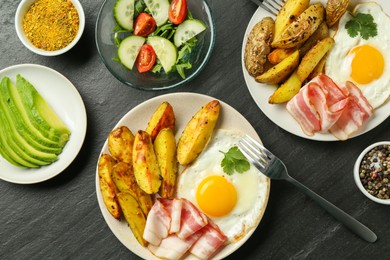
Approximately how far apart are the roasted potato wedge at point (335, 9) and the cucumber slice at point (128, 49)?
3.41 ft

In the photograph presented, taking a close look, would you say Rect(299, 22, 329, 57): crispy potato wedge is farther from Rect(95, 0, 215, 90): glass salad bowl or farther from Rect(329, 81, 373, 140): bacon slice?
Rect(95, 0, 215, 90): glass salad bowl

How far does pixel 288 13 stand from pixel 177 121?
0.86m

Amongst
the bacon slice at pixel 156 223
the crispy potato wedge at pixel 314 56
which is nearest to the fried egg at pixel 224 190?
the bacon slice at pixel 156 223

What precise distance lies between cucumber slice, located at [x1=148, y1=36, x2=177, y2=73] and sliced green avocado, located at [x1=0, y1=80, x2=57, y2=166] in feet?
2.76

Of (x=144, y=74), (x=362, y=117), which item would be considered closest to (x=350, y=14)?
(x=362, y=117)

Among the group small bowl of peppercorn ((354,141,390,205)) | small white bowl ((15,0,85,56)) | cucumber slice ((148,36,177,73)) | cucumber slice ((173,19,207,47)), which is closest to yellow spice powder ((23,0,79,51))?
small white bowl ((15,0,85,56))

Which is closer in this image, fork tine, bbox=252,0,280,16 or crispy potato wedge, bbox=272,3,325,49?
crispy potato wedge, bbox=272,3,325,49

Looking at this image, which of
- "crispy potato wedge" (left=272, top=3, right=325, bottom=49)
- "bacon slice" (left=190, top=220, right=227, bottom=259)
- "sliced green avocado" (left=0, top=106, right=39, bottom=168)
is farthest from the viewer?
"sliced green avocado" (left=0, top=106, right=39, bottom=168)

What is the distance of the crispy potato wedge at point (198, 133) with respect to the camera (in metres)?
3.22

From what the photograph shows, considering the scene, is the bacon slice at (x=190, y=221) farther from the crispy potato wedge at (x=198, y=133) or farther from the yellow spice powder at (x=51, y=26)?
the yellow spice powder at (x=51, y=26)

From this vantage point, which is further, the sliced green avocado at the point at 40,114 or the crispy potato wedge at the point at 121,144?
the sliced green avocado at the point at 40,114

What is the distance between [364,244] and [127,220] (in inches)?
54.4

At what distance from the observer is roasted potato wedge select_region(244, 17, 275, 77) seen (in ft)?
10.5

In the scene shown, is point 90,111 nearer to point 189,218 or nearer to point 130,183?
point 130,183
